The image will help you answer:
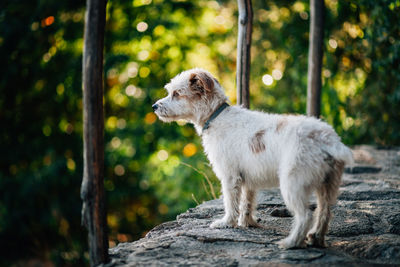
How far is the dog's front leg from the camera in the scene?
12.5ft

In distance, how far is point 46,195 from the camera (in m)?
10.2

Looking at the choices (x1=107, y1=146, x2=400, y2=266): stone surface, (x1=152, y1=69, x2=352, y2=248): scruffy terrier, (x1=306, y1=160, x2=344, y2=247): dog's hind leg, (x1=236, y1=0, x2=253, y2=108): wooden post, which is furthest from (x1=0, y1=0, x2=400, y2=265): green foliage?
(x1=306, y1=160, x2=344, y2=247): dog's hind leg

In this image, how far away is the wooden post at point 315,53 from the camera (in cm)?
695

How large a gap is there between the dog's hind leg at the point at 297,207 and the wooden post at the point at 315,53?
4249 millimetres

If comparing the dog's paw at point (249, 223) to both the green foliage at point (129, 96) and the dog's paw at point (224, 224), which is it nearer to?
the dog's paw at point (224, 224)

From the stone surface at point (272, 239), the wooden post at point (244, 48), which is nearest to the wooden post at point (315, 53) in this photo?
the wooden post at point (244, 48)

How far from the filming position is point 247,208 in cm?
392

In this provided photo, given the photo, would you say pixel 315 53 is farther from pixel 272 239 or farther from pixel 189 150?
pixel 272 239

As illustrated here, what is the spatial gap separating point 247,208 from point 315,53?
4125mm

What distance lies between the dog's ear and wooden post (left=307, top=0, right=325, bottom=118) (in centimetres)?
358

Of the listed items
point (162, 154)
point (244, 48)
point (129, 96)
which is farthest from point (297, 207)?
point (129, 96)

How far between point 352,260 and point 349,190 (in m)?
2.43

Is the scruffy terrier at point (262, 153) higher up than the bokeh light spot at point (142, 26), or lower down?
lower down

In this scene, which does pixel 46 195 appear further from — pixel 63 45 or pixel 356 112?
pixel 356 112
